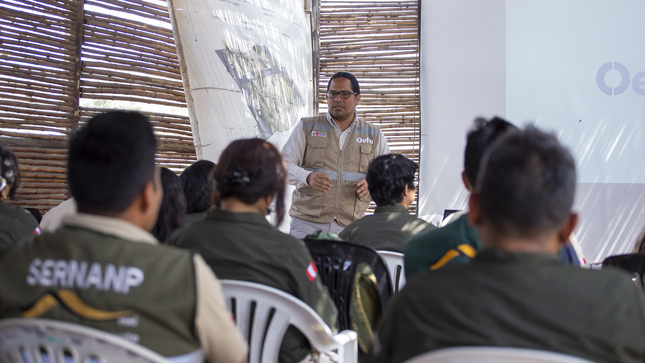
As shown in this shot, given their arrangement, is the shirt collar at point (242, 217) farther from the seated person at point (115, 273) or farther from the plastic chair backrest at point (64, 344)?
the plastic chair backrest at point (64, 344)

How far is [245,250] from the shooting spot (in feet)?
A: 4.14

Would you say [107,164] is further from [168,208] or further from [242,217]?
[168,208]

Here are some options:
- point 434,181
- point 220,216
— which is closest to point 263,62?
point 434,181

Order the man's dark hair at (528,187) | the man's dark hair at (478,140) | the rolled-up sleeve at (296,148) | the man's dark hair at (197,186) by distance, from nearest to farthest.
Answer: the man's dark hair at (528,187) → the man's dark hair at (478,140) → the man's dark hair at (197,186) → the rolled-up sleeve at (296,148)

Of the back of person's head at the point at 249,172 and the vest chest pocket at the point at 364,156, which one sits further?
the vest chest pocket at the point at 364,156

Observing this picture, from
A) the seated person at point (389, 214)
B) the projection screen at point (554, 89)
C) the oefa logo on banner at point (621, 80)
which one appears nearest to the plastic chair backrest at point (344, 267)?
the seated person at point (389, 214)

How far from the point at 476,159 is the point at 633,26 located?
4.13m

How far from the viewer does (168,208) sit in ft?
5.73

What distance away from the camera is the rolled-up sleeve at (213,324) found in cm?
83

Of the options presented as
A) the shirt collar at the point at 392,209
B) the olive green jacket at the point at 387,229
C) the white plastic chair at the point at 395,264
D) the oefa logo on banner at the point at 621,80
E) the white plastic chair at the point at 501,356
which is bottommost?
the white plastic chair at the point at 395,264

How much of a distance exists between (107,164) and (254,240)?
0.49 meters

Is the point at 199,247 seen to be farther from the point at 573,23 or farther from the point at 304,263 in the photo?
the point at 573,23

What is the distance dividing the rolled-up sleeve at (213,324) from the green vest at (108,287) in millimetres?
15

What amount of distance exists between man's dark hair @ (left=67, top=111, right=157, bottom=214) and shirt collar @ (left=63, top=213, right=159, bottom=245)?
0.14 feet
